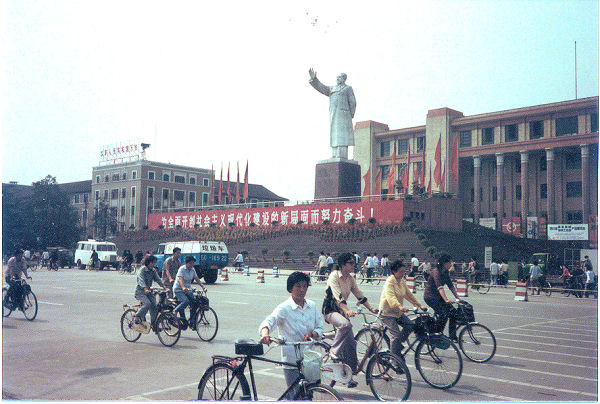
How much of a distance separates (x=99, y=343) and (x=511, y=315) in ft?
33.4

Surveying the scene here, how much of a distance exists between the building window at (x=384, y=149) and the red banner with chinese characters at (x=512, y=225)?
56.4 ft

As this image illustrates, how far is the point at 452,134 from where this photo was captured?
206ft

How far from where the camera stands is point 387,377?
620 centimetres

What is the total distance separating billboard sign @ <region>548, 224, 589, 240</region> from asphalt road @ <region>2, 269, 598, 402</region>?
57.2 ft

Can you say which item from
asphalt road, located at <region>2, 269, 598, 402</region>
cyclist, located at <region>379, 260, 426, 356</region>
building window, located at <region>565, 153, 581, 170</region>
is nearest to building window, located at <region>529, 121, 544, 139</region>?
building window, located at <region>565, 153, 581, 170</region>

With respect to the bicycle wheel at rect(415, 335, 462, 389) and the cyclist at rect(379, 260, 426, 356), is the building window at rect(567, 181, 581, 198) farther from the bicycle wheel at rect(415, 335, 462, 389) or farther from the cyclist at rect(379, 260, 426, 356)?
the bicycle wheel at rect(415, 335, 462, 389)

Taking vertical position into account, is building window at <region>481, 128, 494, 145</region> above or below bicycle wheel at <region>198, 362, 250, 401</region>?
above

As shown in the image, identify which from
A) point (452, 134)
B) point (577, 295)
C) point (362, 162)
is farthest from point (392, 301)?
point (362, 162)

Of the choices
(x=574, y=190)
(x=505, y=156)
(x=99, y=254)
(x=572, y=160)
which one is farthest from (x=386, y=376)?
(x=505, y=156)

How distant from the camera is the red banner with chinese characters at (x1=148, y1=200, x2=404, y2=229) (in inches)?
1576

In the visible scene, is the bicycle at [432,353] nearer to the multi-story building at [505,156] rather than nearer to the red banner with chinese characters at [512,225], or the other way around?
the multi-story building at [505,156]

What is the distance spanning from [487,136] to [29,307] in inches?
2155

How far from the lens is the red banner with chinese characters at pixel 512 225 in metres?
55.6

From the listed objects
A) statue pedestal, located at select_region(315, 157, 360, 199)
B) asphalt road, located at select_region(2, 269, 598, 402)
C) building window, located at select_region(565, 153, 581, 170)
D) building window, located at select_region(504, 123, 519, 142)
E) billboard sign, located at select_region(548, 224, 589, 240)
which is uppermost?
building window, located at select_region(504, 123, 519, 142)
